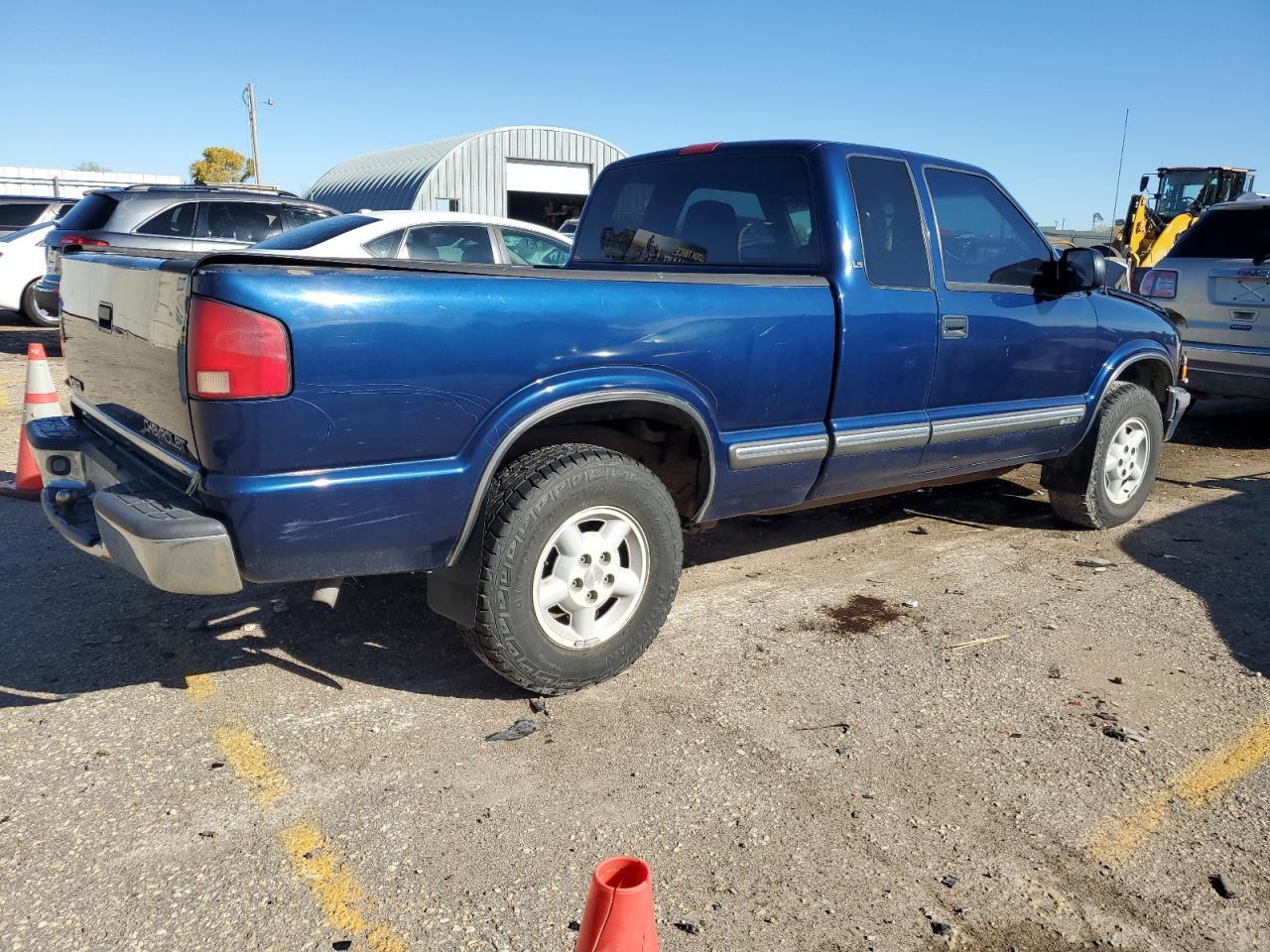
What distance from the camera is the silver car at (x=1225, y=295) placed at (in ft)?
24.7

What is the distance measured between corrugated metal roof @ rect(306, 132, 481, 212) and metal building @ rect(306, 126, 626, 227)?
6 centimetres

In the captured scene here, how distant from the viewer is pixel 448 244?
847 cm

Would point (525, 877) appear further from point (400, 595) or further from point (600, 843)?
point (400, 595)

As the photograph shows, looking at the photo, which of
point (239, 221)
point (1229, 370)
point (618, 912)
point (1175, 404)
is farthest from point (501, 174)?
point (618, 912)

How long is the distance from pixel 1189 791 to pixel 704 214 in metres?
2.97

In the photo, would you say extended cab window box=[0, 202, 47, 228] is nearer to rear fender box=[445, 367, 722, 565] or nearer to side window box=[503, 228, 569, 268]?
side window box=[503, 228, 569, 268]

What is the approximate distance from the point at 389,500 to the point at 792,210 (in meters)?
2.23

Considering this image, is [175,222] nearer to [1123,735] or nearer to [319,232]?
[319,232]

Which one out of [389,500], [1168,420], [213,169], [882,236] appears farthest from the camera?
[213,169]

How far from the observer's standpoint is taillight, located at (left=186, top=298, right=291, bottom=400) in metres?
2.59

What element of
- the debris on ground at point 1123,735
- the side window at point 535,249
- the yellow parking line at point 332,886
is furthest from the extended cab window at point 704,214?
the side window at point 535,249

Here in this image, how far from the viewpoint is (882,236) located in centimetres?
414

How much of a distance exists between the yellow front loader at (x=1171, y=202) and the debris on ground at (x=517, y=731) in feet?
55.1

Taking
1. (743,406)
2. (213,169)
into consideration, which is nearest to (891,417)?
(743,406)
